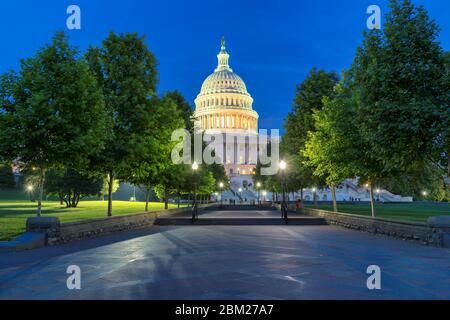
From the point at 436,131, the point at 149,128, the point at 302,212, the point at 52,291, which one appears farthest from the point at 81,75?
the point at 302,212

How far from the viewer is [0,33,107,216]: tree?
58.1 feet

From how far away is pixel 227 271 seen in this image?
1079 centimetres

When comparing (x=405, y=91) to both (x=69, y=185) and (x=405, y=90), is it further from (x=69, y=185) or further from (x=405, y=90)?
(x=69, y=185)

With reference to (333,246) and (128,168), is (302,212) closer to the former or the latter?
(128,168)

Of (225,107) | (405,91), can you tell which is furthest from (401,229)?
(225,107)

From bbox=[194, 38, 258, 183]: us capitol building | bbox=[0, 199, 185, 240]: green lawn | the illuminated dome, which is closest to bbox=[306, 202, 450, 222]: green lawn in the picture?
bbox=[0, 199, 185, 240]: green lawn

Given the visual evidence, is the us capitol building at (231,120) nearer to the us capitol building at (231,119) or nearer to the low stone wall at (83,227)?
the us capitol building at (231,119)

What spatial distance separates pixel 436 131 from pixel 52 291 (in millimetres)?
16788

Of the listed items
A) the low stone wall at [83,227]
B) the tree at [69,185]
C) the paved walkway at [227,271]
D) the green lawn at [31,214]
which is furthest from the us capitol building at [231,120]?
the paved walkway at [227,271]

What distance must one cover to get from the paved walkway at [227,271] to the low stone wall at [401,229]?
77 cm

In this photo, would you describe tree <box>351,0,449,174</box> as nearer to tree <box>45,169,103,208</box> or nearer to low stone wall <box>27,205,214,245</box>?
low stone wall <box>27,205,214,245</box>

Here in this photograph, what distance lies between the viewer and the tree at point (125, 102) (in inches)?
945

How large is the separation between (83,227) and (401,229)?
15368 millimetres
